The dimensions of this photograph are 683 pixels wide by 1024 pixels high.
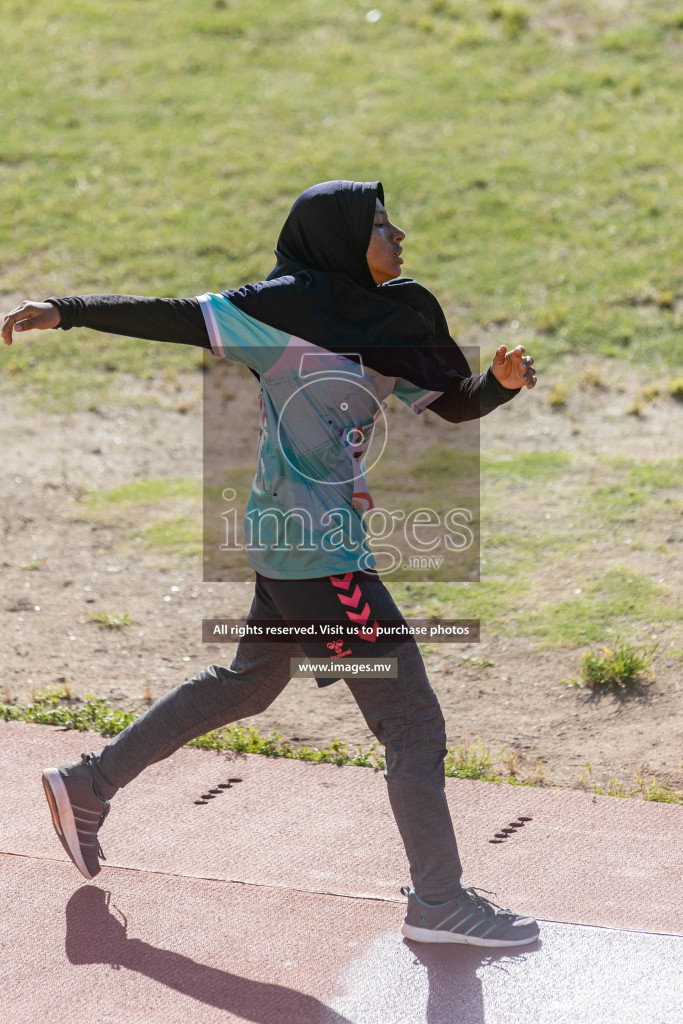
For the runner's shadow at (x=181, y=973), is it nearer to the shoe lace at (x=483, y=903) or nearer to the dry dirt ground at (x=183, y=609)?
the shoe lace at (x=483, y=903)

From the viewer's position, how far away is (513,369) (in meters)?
3.00

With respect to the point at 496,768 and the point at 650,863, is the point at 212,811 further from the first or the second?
the point at 650,863

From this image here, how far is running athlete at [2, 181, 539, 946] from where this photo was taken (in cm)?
315

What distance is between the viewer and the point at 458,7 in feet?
43.9

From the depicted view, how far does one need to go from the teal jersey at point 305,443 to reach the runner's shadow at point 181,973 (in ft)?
Result: 3.59

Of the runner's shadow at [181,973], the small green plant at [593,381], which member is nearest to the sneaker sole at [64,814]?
the runner's shadow at [181,973]

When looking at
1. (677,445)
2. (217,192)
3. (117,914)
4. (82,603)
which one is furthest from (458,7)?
(117,914)

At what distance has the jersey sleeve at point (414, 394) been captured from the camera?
10.6ft

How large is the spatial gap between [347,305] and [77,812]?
5.60 feet

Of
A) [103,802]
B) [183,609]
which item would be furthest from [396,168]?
[103,802]

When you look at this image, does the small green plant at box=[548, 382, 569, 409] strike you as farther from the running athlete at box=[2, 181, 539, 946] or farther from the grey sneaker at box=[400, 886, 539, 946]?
the grey sneaker at box=[400, 886, 539, 946]

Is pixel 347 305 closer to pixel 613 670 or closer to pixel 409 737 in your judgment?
pixel 409 737

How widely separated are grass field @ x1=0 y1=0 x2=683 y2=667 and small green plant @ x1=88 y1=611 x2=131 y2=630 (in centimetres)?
83

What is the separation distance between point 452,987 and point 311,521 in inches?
50.5
